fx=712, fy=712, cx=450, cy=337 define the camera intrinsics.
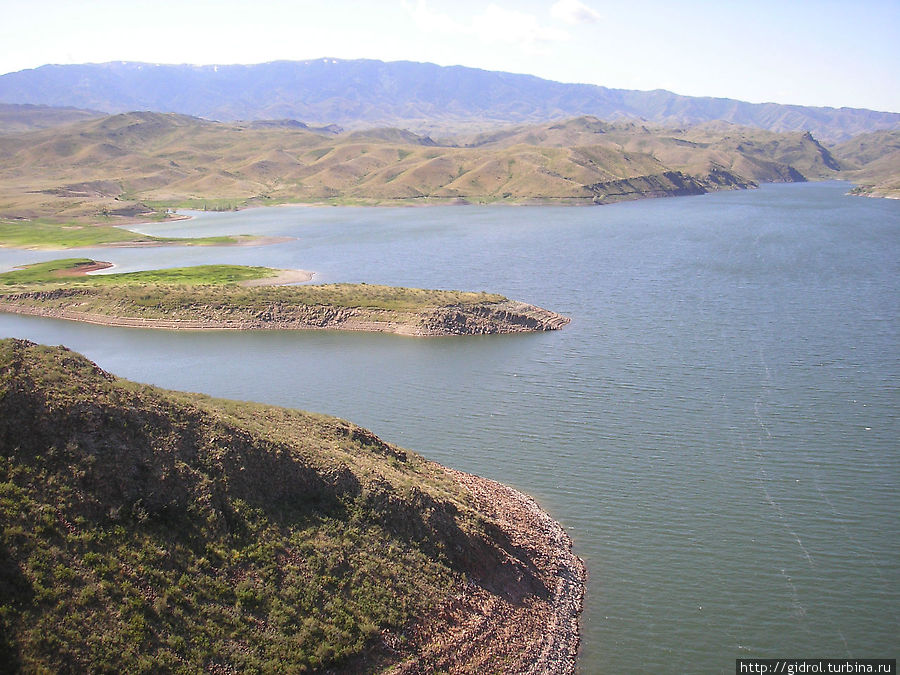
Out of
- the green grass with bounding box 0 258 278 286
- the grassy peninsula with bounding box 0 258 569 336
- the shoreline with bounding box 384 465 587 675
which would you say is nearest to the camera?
the shoreline with bounding box 384 465 587 675

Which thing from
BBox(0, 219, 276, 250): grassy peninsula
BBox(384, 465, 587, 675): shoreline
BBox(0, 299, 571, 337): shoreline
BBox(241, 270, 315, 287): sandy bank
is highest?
BBox(0, 219, 276, 250): grassy peninsula

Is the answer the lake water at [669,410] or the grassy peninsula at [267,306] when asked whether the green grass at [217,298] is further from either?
the lake water at [669,410]

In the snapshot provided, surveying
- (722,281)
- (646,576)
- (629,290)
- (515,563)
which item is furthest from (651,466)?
(722,281)

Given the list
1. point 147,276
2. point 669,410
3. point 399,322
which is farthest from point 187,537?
point 147,276

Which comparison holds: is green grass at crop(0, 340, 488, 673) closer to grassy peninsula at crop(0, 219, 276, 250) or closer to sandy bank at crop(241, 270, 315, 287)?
sandy bank at crop(241, 270, 315, 287)

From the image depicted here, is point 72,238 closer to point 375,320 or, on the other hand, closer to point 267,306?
point 267,306

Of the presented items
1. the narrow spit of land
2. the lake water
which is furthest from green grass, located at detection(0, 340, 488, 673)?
the narrow spit of land
